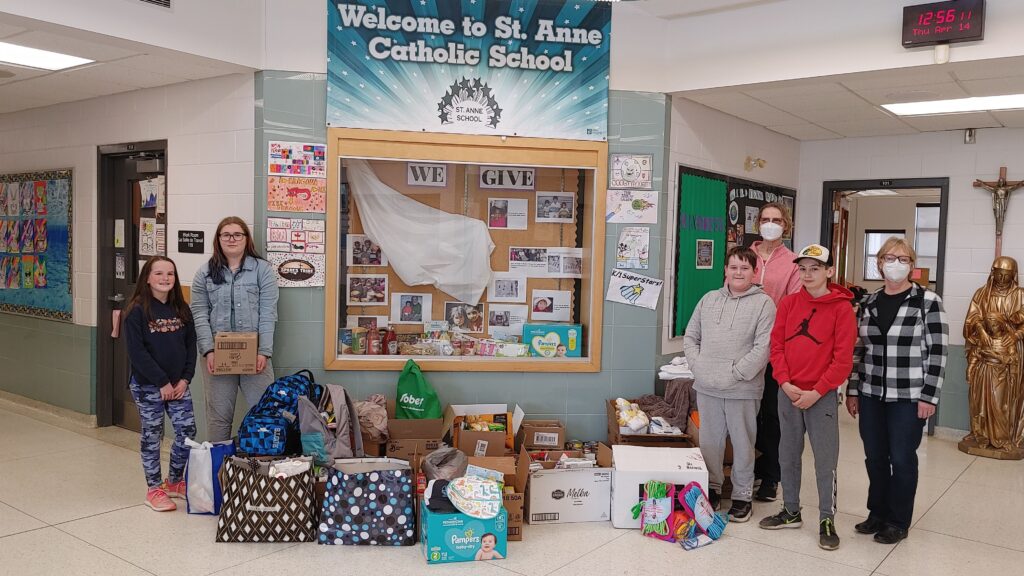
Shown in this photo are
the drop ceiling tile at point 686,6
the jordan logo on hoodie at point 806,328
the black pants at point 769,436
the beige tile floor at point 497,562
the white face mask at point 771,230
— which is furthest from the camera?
the drop ceiling tile at point 686,6

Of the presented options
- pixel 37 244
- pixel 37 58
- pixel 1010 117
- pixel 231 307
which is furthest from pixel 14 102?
pixel 1010 117

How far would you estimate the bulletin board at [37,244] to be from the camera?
19.2ft

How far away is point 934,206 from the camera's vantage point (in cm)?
1064

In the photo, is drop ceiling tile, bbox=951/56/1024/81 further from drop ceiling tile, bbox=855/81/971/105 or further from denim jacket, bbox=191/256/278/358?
denim jacket, bbox=191/256/278/358

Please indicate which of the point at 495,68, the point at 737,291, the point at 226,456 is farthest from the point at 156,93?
the point at 737,291

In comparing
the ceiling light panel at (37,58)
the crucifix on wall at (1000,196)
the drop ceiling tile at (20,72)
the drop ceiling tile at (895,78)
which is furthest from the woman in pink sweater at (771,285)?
the drop ceiling tile at (20,72)

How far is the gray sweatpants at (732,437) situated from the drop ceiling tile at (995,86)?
2450 millimetres

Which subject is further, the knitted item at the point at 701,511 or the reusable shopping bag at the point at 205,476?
the reusable shopping bag at the point at 205,476

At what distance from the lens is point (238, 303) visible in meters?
→ 4.24

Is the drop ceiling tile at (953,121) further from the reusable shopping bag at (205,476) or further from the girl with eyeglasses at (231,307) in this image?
the reusable shopping bag at (205,476)

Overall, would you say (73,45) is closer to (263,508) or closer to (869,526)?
(263,508)

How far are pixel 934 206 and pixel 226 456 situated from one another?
10.4m

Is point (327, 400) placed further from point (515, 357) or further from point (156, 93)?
point (156, 93)

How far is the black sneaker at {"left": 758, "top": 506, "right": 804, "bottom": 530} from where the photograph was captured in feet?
13.0
